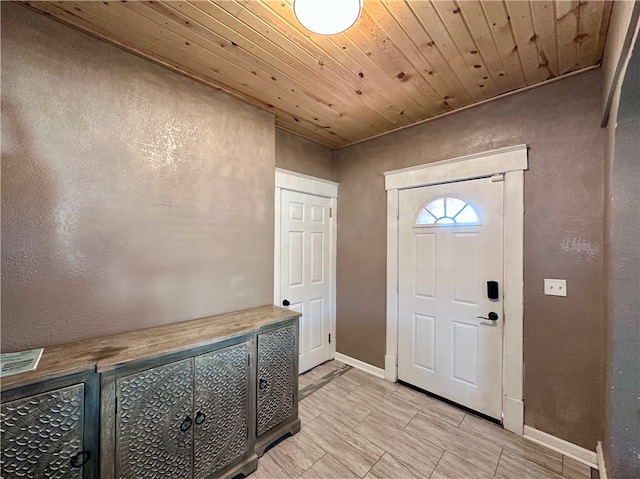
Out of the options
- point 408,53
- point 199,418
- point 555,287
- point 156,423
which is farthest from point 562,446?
point 408,53

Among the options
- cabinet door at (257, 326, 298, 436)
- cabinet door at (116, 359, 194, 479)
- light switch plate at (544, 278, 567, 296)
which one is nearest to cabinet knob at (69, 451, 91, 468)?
cabinet door at (116, 359, 194, 479)

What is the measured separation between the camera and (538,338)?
1.94 metres

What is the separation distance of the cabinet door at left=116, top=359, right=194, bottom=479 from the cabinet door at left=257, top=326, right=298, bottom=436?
0.48 m

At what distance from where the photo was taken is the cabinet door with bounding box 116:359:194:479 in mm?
1253

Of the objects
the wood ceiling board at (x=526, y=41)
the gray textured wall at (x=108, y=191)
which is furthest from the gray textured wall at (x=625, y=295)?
the gray textured wall at (x=108, y=191)

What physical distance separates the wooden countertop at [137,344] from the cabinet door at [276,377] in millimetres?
141

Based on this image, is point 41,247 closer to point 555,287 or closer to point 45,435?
point 45,435

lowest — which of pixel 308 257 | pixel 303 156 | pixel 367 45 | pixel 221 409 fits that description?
pixel 221 409

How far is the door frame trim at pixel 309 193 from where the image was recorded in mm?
2682

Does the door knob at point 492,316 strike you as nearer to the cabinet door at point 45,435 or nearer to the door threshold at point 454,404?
the door threshold at point 454,404

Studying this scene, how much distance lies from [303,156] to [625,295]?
2684mm

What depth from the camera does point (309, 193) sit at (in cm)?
299

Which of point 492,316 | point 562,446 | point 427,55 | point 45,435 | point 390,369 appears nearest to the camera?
point 45,435

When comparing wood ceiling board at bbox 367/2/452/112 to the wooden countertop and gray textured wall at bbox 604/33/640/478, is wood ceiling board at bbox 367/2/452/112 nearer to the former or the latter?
gray textured wall at bbox 604/33/640/478
